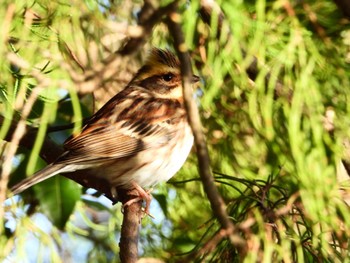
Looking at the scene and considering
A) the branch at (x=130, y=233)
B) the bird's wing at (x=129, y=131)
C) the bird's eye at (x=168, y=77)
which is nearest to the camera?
the branch at (x=130, y=233)

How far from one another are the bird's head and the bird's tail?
739 millimetres

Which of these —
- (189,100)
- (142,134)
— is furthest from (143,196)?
(189,100)

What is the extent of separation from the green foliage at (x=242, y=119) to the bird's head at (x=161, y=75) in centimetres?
21

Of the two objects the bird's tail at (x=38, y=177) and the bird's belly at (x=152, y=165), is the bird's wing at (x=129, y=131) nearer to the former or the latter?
the bird's belly at (x=152, y=165)

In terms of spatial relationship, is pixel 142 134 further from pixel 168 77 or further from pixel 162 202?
pixel 162 202

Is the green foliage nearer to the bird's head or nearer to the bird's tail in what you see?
the bird's tail

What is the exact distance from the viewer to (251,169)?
3.18 meters

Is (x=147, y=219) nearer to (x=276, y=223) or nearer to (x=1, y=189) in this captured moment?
(x=276, y=223)

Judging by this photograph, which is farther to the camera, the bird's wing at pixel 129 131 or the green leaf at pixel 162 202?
the bird's wing at pixel 129 131

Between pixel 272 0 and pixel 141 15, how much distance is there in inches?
47.3

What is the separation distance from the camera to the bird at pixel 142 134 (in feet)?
11.0

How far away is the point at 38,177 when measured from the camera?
280 centimetres

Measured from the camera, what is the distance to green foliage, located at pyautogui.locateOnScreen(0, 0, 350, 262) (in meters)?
2.39

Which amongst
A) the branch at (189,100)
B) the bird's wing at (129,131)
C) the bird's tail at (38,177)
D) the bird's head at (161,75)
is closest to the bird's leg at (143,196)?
the bird's wing at (129,131)
